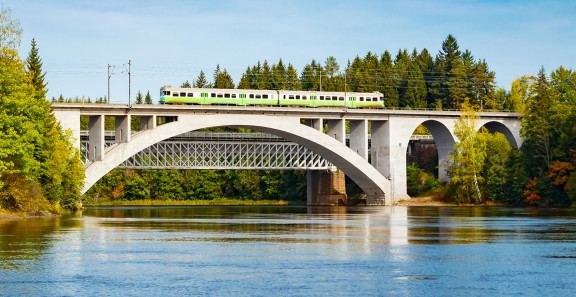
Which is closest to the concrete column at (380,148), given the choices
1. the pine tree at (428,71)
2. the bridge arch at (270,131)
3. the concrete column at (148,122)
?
the bridge arch at (270,131)

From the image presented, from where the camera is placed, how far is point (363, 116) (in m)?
94.9

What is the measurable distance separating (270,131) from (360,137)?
11.6m

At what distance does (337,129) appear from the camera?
95750mm

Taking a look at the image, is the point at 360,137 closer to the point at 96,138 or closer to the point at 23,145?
the point at 96,138

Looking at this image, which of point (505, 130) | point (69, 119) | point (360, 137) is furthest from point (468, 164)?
point (69, 119)

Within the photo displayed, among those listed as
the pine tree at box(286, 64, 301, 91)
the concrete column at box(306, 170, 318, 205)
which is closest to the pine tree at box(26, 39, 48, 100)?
the concrete column at box(306, 170, 318, 205)

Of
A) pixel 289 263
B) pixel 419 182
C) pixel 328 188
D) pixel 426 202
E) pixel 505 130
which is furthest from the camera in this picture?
pixel 328 188

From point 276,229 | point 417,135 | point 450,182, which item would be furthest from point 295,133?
point 276,229

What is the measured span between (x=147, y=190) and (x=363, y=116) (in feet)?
170

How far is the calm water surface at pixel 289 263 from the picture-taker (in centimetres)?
2086

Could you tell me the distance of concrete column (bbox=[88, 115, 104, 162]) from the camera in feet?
268

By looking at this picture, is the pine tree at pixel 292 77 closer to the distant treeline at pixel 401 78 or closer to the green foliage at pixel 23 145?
the distant treeline at pixel 401 78

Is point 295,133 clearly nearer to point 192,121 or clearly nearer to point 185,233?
point 192,121

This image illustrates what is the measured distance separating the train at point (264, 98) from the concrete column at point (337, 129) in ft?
7.62
